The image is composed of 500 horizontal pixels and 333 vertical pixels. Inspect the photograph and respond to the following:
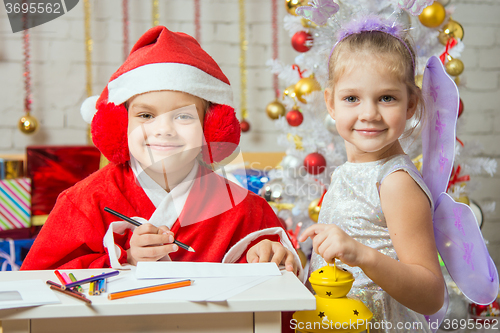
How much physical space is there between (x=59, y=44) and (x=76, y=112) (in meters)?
0.30

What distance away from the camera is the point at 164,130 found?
77 cm

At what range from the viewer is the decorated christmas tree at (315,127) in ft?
4.55

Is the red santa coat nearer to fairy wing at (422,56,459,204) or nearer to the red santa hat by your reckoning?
the red santa hat

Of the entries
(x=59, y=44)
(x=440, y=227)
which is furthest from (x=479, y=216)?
(x=59, y=44)

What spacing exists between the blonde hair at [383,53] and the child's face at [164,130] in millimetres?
273

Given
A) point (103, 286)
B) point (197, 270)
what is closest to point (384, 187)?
point (197, 270)

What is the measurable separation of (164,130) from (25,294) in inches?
14.6

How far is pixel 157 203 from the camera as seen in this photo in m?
0.82

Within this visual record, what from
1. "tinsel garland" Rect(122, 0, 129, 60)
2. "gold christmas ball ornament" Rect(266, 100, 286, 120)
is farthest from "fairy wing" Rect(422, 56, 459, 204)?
"tinsel garland" Rect(122, 0, 129, 60)

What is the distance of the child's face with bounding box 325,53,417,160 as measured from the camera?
0.71 meters

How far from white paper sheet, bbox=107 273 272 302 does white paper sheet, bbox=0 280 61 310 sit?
2.6 inches

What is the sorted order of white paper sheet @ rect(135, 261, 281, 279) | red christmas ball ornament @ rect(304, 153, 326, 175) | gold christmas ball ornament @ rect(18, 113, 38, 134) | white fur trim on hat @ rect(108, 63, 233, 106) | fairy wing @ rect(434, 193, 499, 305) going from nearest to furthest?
white paper sheet @ rect(135, 261, 281, 279) → fairy wing @ rect(434, 193, 499, 305) → white fur trim on hat @ rect(108, 63, 233, 106) → red christmas ball ornament @ rect(304, 153, 326, 175) → gold christmas ball ornament @ rect(18, 113, 38, 134)

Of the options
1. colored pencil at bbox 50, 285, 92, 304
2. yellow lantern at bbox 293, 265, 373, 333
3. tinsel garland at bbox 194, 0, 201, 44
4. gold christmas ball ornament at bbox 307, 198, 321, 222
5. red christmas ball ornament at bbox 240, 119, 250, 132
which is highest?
tinsel garland at bbox 194, 0, 201, 44

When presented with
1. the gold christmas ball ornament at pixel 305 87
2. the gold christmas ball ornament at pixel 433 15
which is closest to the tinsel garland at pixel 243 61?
the gold christmas ball ornament at pixel 305 87
